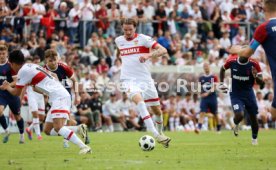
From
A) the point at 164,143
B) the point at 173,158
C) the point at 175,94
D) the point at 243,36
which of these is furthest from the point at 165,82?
the point at 173,158

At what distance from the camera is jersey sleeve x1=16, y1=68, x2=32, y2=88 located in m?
15.5

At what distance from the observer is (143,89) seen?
1939 cm

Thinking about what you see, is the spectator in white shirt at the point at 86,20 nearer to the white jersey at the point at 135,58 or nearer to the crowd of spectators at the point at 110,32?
the crowd of spectators at the point at 110,32

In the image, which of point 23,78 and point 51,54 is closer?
point 23,78

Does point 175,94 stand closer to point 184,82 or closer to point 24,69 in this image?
point 184,82

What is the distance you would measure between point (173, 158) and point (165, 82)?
20.6 meters

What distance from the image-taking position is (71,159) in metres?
15.1

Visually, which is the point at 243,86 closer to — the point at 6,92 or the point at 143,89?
the point at 143,89

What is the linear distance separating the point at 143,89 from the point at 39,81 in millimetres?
4255

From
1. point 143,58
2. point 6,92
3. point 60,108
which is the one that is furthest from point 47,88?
point 6,92

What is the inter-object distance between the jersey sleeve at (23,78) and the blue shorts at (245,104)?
7.37 metres

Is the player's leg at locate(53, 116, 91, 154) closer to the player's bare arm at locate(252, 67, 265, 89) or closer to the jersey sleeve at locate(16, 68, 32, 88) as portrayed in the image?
the jersey sleeve at locate(16, 68, 32, 88)

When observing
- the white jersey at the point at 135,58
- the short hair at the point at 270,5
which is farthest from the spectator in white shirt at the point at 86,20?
the short hair at the point at 270,5

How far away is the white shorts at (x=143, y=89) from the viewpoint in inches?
733
